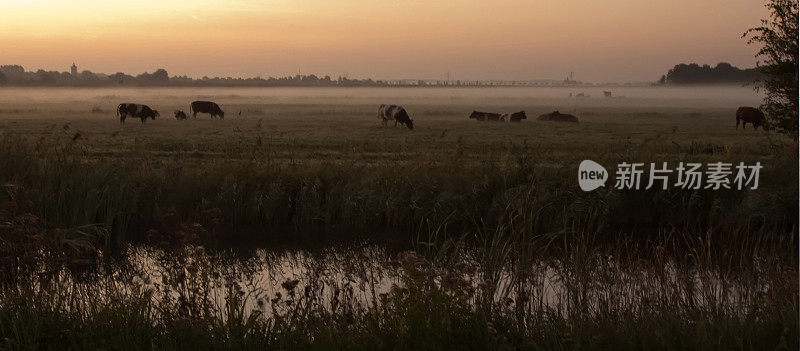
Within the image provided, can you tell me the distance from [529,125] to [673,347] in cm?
3147

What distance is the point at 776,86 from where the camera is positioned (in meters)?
18.4

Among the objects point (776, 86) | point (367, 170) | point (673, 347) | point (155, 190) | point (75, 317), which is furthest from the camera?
point (776, 86)

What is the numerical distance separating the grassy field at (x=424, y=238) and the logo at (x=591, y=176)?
0.69ft

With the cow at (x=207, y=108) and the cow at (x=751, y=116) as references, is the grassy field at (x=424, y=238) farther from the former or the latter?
the cow at (x=207, y=108)

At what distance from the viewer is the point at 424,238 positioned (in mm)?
12234

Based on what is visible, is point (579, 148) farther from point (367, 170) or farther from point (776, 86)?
point (367, 170)

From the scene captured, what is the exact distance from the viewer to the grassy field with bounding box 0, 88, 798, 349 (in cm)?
556

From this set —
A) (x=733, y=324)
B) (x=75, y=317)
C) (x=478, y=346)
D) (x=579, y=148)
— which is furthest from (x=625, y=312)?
(x=579, y=148)

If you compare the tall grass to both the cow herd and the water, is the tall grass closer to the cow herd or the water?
the water

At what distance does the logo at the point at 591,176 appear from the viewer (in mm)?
13062

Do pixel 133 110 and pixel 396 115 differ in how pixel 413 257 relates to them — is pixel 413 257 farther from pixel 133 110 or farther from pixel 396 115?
pixel 133 110

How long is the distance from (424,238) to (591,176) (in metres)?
3.60

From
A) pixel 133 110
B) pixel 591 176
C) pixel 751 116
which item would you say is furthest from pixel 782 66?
pixel 133 110

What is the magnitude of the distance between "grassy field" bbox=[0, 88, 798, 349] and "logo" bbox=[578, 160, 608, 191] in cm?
21
